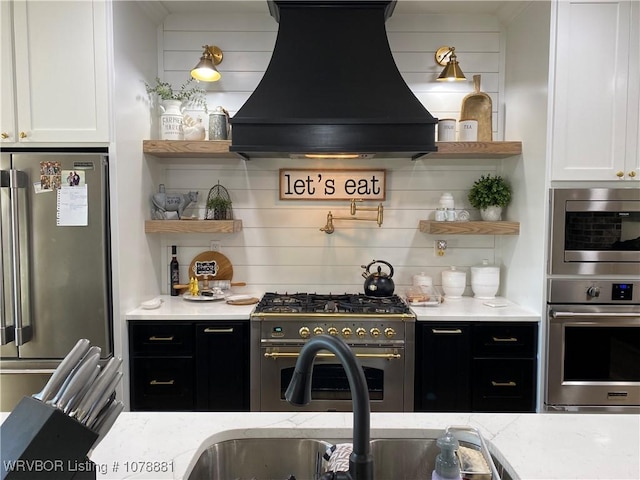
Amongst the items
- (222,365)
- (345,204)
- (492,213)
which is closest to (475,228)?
(492,213)

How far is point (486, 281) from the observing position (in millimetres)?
2891

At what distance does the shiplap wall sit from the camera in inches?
117

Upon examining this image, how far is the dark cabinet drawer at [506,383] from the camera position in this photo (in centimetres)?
245

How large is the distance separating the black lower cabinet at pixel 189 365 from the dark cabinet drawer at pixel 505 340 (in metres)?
1.36

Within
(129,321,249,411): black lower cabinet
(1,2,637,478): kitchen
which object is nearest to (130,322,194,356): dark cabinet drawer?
(129,321,249,411): black lower cabinet

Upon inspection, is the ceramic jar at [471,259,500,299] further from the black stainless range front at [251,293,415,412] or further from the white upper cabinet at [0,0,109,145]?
the white upper cabinet at [0,0,109,145]

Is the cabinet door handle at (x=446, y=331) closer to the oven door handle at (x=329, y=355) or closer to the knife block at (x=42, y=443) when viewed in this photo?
the oven door handle at (x=329, y=355)

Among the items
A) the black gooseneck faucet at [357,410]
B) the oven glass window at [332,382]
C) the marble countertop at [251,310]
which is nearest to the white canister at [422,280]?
the marble countertop at [251,310]

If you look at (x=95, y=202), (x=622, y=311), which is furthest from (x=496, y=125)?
(x=95, y=202)

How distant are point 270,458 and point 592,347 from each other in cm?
207

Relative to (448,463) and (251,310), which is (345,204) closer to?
(251,310)

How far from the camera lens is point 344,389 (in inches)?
97.6

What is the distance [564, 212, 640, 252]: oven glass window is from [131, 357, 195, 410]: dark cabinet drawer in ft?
7.56

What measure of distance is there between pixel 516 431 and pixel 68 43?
8.85 feet
